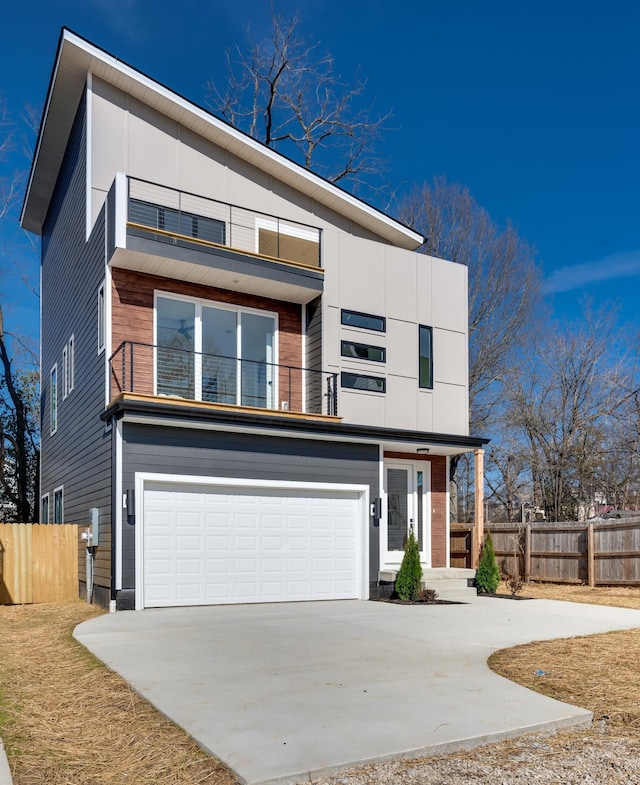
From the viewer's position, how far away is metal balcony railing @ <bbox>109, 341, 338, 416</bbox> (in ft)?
42.3

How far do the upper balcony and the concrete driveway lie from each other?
609 cm

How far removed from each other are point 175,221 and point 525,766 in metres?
12.6

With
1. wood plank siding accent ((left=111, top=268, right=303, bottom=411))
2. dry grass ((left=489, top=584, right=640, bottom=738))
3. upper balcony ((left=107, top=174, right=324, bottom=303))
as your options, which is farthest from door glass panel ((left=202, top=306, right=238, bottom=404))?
dry grass ((left=489, top=584, right=640, bottom=738))

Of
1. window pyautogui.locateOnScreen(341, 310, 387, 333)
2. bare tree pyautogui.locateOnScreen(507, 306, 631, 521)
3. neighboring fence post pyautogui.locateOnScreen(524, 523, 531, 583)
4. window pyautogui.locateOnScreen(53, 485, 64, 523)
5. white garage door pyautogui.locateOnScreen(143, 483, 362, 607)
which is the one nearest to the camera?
white garage door pyautogui.locateOnScreen(143, 483, 362, 607)

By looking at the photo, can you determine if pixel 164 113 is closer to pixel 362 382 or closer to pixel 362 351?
pixel 362 351

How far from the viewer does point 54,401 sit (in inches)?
739

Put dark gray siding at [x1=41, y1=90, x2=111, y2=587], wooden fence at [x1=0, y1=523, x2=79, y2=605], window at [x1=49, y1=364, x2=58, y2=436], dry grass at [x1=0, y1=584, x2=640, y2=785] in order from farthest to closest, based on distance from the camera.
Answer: window at [x1=49, y1=364, x2=58, y2=436] → wooden fence at [x1=0, y1=523, x2=79, y2=605] → dark gray siding at [x1=41, y1=90, x2=111, y2=587] → dry grass at [x1=0, y1=584, x2=640, y2=785]

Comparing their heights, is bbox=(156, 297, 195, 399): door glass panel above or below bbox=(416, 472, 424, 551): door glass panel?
above

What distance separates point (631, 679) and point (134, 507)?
7.74 meters

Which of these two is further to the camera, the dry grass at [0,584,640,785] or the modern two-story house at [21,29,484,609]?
the modern two-story house at [21,29,484,609]

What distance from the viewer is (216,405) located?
495 inches

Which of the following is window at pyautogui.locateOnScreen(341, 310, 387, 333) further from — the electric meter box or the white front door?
the electric meter box

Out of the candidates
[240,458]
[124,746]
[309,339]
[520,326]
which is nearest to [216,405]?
[240,458]

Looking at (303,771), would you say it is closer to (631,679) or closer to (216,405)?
(631,679)
